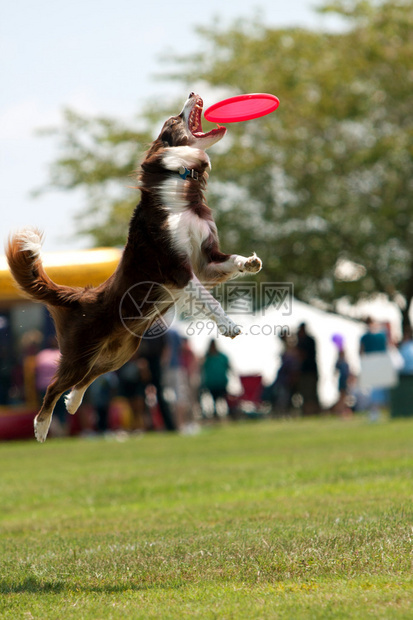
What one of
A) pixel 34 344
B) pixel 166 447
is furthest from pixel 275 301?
pixel 34 344

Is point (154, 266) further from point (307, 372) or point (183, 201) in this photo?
Answer: point (307, 372)

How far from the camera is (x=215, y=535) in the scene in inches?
262

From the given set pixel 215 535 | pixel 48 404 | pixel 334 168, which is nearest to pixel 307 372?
pixel 334 168

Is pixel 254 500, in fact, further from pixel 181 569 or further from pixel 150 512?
pixel 181 569

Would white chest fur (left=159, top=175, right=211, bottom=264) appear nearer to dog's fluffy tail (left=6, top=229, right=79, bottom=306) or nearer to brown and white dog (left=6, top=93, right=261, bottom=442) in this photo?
brown and white dog (left=6, top=93, right=261, bottom=442)

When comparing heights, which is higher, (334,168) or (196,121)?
(334,168)

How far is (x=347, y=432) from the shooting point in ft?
52.4

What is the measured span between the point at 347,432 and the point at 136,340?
1086 centimetres

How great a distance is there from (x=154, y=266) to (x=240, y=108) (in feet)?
3.89

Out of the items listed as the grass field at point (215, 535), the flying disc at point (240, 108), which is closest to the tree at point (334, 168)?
the grass field at point (215, 535)

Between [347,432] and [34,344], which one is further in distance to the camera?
[34,344]

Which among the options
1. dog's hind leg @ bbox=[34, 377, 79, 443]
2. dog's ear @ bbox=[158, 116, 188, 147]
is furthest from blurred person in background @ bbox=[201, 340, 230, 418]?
dog's ear @ bbox=[158, 116, 188, 147]

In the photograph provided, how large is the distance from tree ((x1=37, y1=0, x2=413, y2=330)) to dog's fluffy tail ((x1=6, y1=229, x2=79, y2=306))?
19442 mm

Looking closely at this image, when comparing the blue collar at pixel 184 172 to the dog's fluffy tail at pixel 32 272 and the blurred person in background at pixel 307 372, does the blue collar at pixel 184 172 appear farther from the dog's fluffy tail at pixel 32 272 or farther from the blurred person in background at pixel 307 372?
the blurred person in background at pixel 307 372
